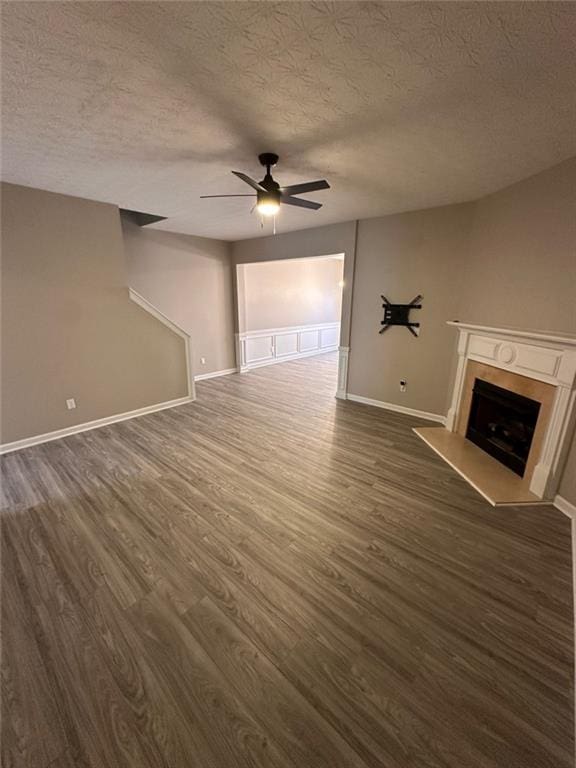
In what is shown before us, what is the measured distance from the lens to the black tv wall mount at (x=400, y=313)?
4.17 meters

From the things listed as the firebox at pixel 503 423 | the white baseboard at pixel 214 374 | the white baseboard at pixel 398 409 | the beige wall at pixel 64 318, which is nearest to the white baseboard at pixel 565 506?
the firebox at pixel 503 423

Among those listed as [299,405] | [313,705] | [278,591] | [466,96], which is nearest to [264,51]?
[466,96]

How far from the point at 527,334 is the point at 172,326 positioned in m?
4.26

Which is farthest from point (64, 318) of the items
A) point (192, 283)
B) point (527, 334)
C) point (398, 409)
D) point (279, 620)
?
point (527, 334)

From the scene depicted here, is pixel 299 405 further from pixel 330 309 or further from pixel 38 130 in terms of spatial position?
pixel 330 309

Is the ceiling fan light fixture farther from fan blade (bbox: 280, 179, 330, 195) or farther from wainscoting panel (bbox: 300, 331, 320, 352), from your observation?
wainscoting panel (bbox: 300, 331, 320, 352)

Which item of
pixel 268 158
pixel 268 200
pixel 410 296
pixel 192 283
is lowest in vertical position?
pixel 410 296

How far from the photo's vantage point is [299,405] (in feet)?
15.9

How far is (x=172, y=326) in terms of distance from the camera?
4531mm

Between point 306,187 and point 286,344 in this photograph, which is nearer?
point 306,187

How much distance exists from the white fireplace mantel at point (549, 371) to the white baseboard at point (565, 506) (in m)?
0.06

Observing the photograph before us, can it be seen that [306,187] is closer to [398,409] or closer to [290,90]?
[290,90]

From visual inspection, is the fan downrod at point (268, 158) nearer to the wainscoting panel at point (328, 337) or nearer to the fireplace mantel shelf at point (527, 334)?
the fireplace mantel shelf at point (527, 334)

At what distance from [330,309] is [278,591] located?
7.96 m
